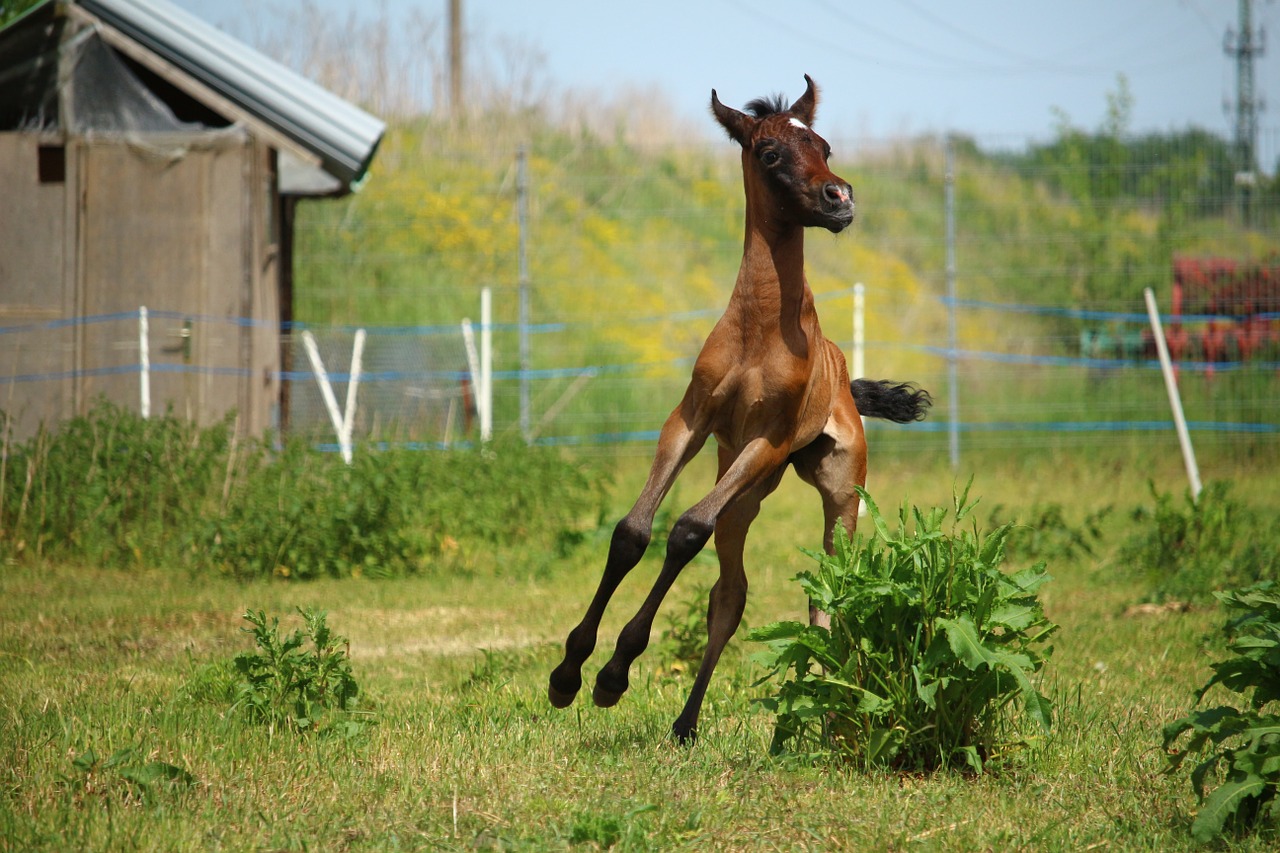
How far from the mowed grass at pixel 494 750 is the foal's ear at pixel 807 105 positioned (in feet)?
7.75

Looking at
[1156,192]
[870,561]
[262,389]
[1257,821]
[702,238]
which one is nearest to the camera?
[1257,821]

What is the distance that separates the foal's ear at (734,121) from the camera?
185 inches

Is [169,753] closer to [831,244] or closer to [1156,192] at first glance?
[1156,192]

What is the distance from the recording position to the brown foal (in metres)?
4.27

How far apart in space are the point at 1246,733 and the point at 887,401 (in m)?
2.55

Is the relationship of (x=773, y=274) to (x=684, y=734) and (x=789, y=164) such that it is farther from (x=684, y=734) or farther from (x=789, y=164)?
(x=684, y=734)

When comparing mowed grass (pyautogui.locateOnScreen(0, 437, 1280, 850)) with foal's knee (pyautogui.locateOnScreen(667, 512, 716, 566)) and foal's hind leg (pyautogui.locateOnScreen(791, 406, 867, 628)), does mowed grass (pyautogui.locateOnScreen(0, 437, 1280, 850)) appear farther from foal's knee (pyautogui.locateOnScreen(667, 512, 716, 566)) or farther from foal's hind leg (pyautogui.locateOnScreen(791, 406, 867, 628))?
foal's hind leg (pyautogui.locateOnScreen(791, 406, 867, 628))

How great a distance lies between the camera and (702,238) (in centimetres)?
2005

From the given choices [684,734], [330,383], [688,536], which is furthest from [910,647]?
[330,383]

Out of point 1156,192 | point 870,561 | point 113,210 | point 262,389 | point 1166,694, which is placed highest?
point 1156,192

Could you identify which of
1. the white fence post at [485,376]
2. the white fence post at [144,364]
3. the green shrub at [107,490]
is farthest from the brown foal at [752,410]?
the white fence post at [485,376]

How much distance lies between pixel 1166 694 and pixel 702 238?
15.3 meters

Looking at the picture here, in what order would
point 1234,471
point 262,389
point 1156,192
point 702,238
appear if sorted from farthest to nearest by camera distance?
point 702,238 → point 1156,192 → point 1234,471 → point 262,389

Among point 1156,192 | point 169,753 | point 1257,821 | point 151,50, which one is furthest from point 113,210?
point 1156,192
